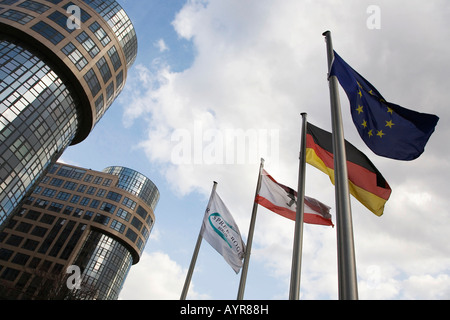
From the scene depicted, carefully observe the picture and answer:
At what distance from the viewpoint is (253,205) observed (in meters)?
12.8

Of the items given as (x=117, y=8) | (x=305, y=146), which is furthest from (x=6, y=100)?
(x=305, y=146)

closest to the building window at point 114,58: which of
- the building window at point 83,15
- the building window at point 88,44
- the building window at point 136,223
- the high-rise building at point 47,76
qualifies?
the high-rise building at point 47,76

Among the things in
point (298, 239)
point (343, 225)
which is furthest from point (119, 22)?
point (343, 225)

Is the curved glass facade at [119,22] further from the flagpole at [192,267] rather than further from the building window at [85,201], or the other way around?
the flagpole at [192,267]

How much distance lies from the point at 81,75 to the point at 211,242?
42.5m

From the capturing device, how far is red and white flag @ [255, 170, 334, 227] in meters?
11.4

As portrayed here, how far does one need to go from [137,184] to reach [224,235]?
280 ft

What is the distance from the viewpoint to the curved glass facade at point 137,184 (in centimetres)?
9162

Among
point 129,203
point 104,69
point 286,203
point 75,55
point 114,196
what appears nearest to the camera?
point 286,203

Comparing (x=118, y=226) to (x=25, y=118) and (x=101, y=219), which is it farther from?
(x=25, y=118)

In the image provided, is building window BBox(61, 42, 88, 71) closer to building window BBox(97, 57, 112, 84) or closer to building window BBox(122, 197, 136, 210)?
building window BBox(97, 57, 112, 84)

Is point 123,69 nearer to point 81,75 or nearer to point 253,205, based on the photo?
point 81,75

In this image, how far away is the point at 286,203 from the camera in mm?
12109

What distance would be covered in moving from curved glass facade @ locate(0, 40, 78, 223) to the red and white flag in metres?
37.1
